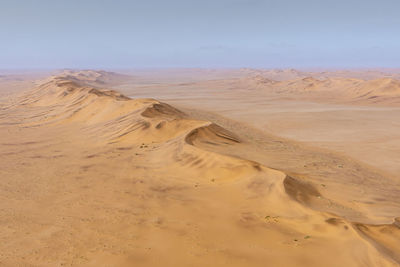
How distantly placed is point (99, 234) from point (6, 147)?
1128cm

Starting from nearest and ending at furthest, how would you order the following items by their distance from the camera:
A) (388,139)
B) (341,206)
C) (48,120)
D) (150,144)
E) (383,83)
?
(341,206) → (150,144) → (388,139) → (48,120) → (383,83)

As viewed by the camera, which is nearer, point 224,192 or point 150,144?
point 224,192

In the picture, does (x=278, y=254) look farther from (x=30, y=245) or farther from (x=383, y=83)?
(x=383, y=83)

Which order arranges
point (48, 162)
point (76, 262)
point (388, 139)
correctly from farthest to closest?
point (388, 139) < point (48, 162) < point (76, 262)

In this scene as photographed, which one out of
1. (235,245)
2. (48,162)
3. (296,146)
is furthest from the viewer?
(296,146)

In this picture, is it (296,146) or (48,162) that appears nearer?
(48,162)

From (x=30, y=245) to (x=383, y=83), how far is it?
5226cm

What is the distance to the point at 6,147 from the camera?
49.9ft

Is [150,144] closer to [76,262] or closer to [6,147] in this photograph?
[6,147]

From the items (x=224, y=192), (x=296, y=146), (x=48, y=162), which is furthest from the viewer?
(x=296, y=146)

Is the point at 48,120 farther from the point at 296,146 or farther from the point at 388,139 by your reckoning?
the point at 388,139

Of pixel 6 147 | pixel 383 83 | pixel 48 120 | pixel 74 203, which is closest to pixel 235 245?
pixel 74 203

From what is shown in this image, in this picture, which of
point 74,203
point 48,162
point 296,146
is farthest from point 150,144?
point 296,146

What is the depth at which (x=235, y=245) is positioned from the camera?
240 inches
